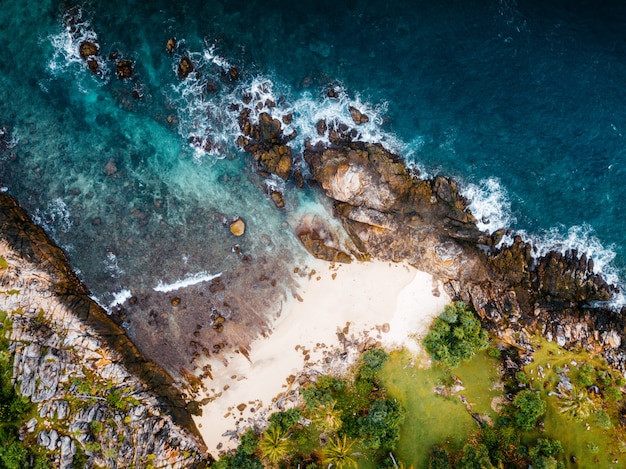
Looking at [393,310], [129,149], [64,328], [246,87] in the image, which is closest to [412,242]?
[393,310]

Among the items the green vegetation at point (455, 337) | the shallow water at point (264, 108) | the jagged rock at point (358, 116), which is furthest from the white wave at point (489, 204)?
the jagged rock at point (358, 116)

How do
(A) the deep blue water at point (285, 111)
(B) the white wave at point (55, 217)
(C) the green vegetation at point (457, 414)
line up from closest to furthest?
(C) the green vegetation at point (457, 414) → (A) the deep blue water at point (285, 111) → (B) the white wave at point (55, 217)

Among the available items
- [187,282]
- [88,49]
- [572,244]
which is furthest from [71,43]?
[572,244]

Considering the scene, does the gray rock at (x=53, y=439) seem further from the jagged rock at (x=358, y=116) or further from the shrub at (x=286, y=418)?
the jagged rock at (x=358, y=116)

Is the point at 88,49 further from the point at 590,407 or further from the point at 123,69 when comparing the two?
the point at 590,407

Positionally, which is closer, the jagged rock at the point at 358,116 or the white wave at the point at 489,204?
the jagged rock at the point at 358,116

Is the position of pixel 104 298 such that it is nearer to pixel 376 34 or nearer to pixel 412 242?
pixel 412 242

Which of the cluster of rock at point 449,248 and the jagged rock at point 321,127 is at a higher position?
the jagged rock at point 321,127
